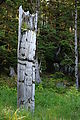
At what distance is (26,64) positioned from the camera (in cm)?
577

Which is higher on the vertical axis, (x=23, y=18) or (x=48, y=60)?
(x=23, y=18)

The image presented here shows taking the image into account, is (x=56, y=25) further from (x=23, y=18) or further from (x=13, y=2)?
(x=23, y=18)

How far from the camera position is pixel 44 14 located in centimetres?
2488

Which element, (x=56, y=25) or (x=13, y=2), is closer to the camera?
(x=13, y=2)

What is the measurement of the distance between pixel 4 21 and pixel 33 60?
9711 millimetres

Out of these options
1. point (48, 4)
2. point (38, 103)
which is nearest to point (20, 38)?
point (38, 103)

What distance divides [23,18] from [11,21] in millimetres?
9520

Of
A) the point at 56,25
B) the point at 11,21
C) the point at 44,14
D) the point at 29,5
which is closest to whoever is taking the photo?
the point at 11,21

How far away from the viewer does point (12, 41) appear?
1524 centimetres

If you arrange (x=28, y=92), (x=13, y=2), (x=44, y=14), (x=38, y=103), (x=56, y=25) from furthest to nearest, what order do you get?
1. (x=44, y=14)
2. (x=56, y=25)
3. (x=13, y=2)
4. (x=38, y=103)
5. (x=28, y=92)

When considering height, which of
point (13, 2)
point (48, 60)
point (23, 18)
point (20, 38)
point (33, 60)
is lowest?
point (48, 60)

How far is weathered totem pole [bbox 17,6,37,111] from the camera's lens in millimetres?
5727

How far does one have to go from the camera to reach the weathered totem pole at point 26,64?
573 cm

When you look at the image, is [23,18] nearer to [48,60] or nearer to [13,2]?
[13,2]
